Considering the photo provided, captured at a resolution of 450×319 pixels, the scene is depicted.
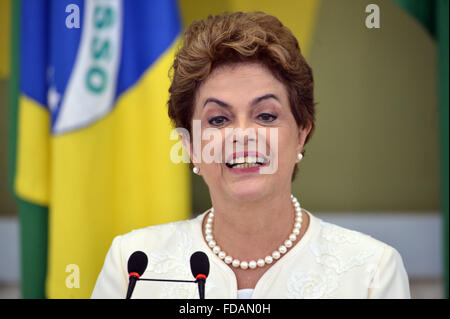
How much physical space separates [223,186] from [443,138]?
59 centimetres

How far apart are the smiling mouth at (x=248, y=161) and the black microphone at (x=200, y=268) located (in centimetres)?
17

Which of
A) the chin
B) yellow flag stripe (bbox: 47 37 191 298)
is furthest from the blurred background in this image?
the chin

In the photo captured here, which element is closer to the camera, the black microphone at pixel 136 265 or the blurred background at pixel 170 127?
the black microphone at pixel 136 265

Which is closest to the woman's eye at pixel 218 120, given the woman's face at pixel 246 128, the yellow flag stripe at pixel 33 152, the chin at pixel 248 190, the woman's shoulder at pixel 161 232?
the woman's face at pixel 246 128

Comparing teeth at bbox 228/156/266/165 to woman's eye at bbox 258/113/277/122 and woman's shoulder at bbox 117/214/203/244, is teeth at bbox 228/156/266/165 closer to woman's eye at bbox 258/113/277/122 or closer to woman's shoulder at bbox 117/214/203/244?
woman's eye at bbox 258/113/277/122

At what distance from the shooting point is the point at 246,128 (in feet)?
2.74

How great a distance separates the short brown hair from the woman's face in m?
0.02

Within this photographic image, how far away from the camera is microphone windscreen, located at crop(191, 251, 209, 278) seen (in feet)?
2.73

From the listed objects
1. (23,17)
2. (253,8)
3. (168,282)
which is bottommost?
(168,282)

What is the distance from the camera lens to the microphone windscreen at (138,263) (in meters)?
0.86

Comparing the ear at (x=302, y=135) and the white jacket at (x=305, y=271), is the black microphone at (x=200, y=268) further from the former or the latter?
the ear at (x=302, y=135)
